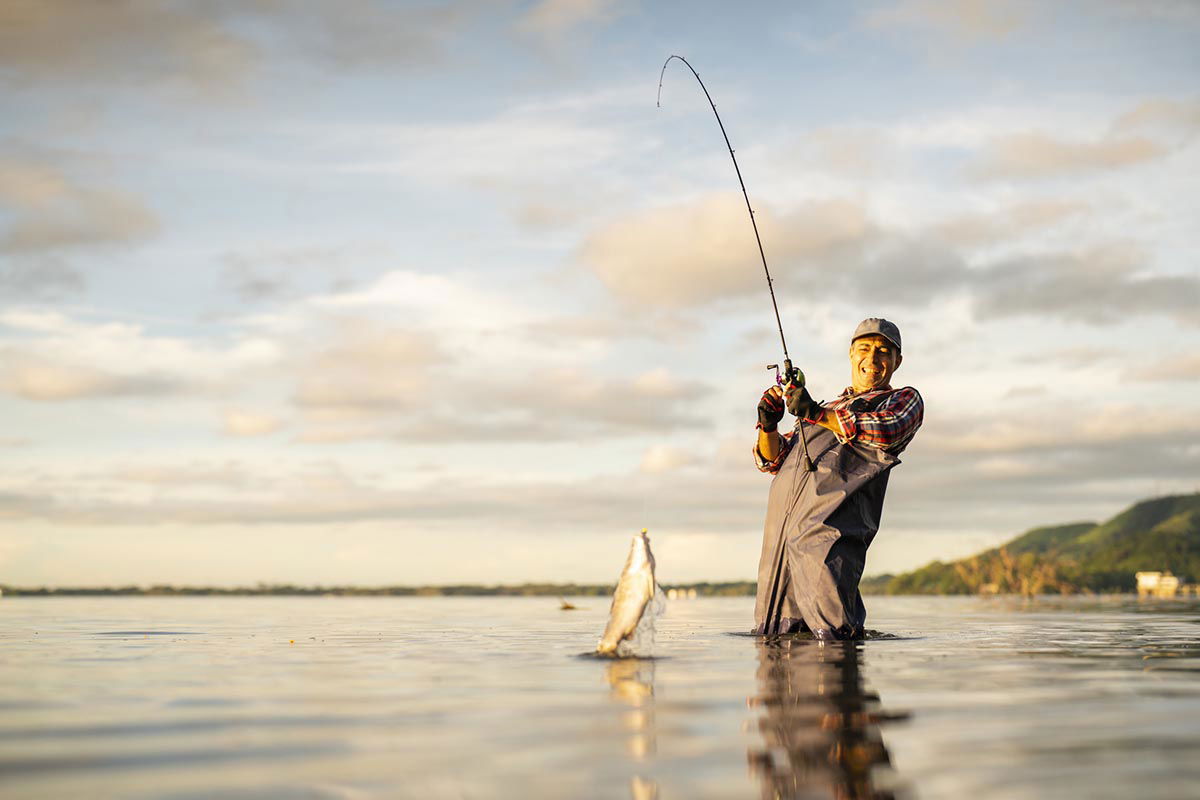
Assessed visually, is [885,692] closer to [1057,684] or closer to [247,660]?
[1057,684]

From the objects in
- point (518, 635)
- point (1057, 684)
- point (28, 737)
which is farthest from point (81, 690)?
point (518, 635)

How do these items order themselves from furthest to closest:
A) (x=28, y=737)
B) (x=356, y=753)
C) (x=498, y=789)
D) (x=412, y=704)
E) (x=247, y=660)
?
(x=247, y=660)
(x=412, y=704)
(x=28, y=737)
(x=356, y=753)
(x=498, y=789)

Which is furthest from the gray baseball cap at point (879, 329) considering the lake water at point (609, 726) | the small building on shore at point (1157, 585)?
the small building on shore at point (1157, 585)

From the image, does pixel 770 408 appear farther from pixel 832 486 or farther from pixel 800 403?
pixel 832 486

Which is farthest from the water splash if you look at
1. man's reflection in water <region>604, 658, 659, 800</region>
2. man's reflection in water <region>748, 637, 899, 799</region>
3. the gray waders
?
the gray waders

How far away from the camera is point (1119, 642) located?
9.77 metres

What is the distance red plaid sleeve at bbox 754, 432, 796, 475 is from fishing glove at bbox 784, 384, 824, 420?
2.83 feet

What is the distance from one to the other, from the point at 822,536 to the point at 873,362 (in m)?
1.54

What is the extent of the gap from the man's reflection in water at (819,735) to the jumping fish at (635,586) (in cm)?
89

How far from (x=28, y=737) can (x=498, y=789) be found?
202 cm

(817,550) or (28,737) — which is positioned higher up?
(817,550)

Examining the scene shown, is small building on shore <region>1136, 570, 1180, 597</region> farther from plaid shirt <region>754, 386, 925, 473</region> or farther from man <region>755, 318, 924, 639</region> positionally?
plaid shirt <region>754, 386, 925, 473</region>

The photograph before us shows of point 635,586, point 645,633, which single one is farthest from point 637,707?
point 645,633

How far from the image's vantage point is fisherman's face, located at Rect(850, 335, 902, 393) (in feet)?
30.4
